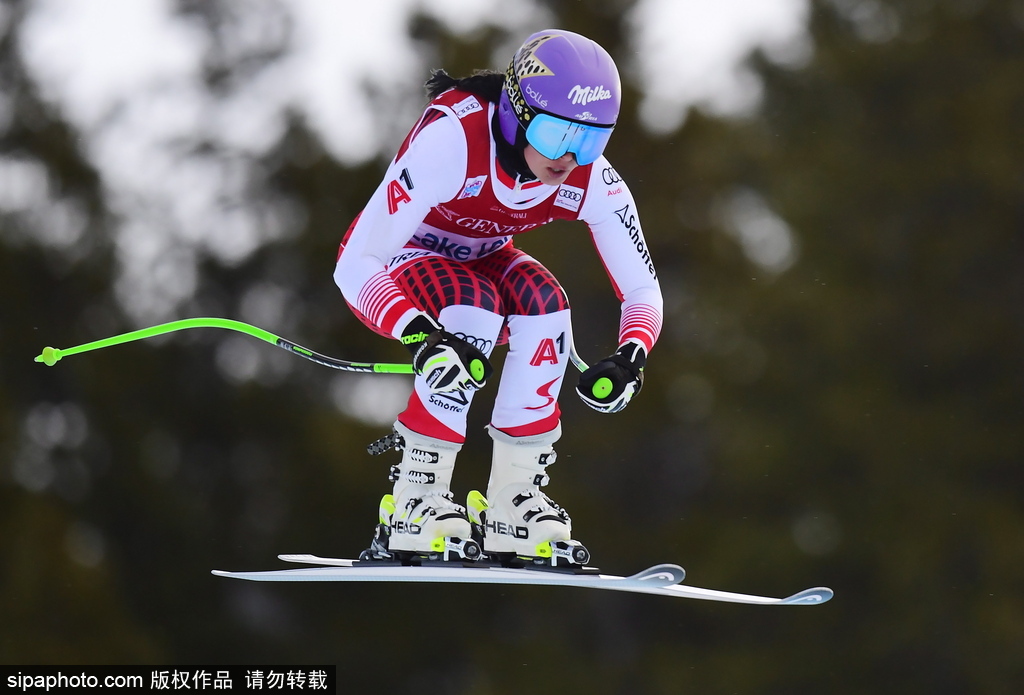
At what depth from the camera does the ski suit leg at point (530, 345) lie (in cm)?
739

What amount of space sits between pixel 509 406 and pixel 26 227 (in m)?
21.2

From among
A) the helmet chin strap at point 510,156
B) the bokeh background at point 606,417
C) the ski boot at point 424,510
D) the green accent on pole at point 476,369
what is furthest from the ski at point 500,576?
the bokeh background at point 606,417

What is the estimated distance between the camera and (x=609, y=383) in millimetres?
7129

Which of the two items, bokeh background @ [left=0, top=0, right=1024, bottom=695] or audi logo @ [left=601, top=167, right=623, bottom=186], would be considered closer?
audi logo @ [left=601, top=167, right=623, bottom=186]

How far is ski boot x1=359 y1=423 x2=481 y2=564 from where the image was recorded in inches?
292

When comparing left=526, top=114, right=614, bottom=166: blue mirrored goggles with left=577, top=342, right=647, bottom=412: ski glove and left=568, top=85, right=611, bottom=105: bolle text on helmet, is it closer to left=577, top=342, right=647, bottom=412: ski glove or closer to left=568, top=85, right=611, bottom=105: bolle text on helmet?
left=568, top=85, right=611, bottom=105: bolle text on helmet

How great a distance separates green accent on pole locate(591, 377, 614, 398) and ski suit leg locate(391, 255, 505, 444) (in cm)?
55

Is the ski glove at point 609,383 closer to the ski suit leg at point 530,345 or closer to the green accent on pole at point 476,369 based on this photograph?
the ski suit leg at point 530,345

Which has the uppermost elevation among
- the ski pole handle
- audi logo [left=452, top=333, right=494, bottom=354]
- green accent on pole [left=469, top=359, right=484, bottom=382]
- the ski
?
the ski pole handle

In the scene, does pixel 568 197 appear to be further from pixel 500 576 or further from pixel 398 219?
pixel 500 576

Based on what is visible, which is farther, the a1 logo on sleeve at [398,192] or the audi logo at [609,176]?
the audi logo at [609,176]

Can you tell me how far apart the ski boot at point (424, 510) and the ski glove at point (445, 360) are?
29.1 inches

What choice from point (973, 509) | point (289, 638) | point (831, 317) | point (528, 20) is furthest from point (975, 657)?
point (528, 20)

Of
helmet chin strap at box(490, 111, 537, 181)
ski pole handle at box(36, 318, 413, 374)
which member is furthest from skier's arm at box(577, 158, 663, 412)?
ski pole handle at box(36, 318, 413, 374)
